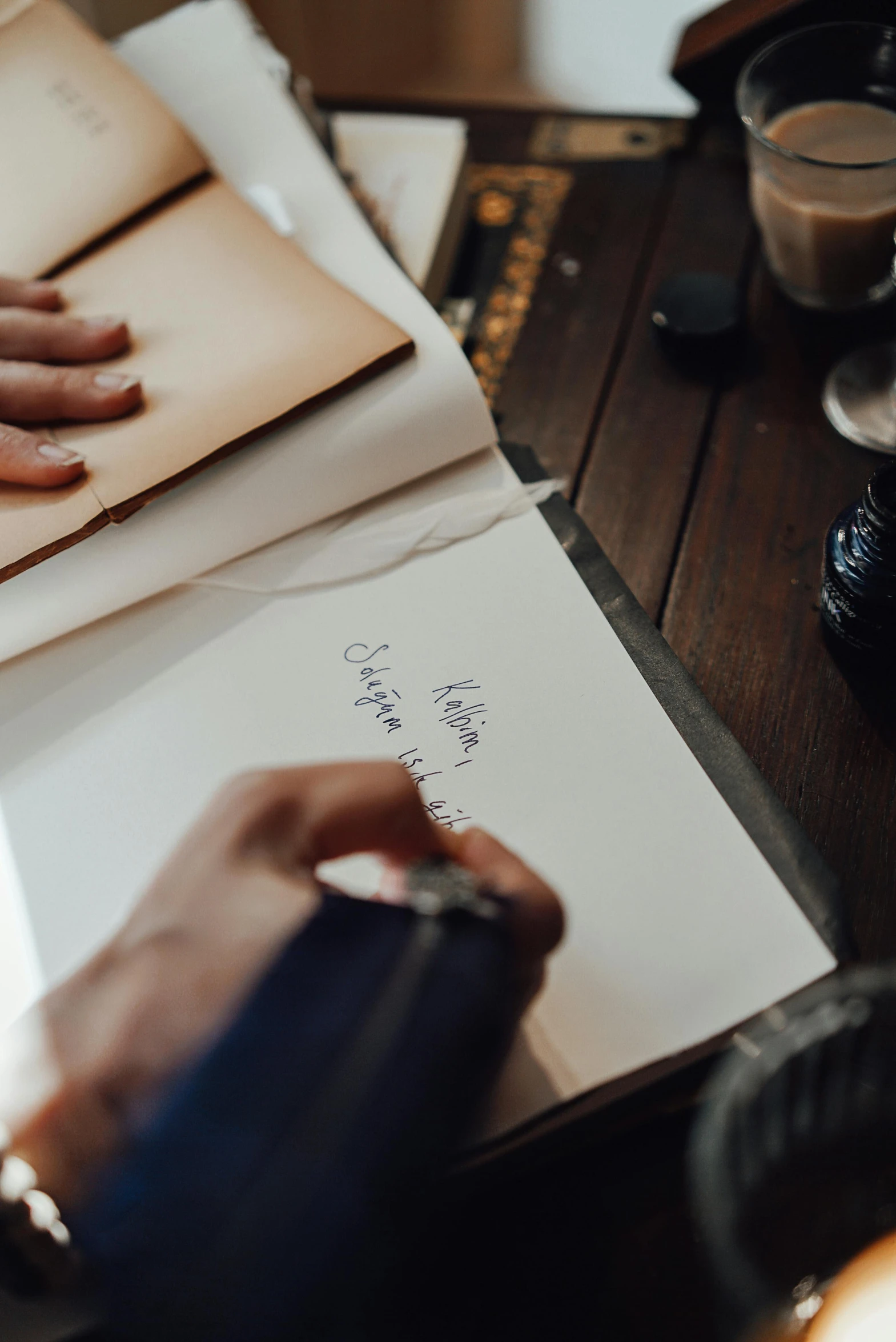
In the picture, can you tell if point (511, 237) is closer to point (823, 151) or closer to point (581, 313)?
point (581, 313)

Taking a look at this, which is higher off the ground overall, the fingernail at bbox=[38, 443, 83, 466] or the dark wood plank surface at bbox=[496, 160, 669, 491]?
the fingernail at bbox=[38, 443, 83, 466]

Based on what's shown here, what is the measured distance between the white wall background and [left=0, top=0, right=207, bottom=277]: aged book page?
852mm

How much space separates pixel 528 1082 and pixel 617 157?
62 centimetres

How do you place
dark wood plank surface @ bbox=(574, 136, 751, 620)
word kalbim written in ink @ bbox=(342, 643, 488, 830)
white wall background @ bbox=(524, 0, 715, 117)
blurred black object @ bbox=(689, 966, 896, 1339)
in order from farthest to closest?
1. white wall background @ bbox=(524, 0, 715, 117)
2. dark wood plank surface @ bbox=(574, 136, 751, 620)
3. word kalbim written in ink @ bbox=(342, 643, 488, 830)
4. blurred black object @ bbox=(689, 966, 896, 1339)

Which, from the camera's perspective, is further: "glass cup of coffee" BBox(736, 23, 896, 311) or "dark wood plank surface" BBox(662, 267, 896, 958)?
"glass cup of coffee" BBox(736, 23, 896, 311)

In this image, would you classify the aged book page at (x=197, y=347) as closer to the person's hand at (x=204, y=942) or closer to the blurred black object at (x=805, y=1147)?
the person's hand at (x=204, y=942)

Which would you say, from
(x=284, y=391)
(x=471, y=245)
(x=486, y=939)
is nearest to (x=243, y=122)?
(x=471, y=245)

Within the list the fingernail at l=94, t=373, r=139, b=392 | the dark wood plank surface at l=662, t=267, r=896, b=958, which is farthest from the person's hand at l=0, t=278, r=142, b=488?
the dark wood plank surface at l=662, t=267, r=896, b=958

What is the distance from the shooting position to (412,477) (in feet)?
1.63

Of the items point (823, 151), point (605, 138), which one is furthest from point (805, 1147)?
point (605, 138)

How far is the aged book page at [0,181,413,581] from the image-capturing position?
1.48 ft

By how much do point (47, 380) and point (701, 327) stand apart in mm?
343

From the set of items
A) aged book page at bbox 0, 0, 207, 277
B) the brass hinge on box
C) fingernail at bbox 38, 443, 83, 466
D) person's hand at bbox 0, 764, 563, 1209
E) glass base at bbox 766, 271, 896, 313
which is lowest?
glass base at bbox 766, 271, 896, 313

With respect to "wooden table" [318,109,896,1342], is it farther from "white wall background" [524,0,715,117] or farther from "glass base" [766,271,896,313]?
"white wall background" [524,0,715,117]
